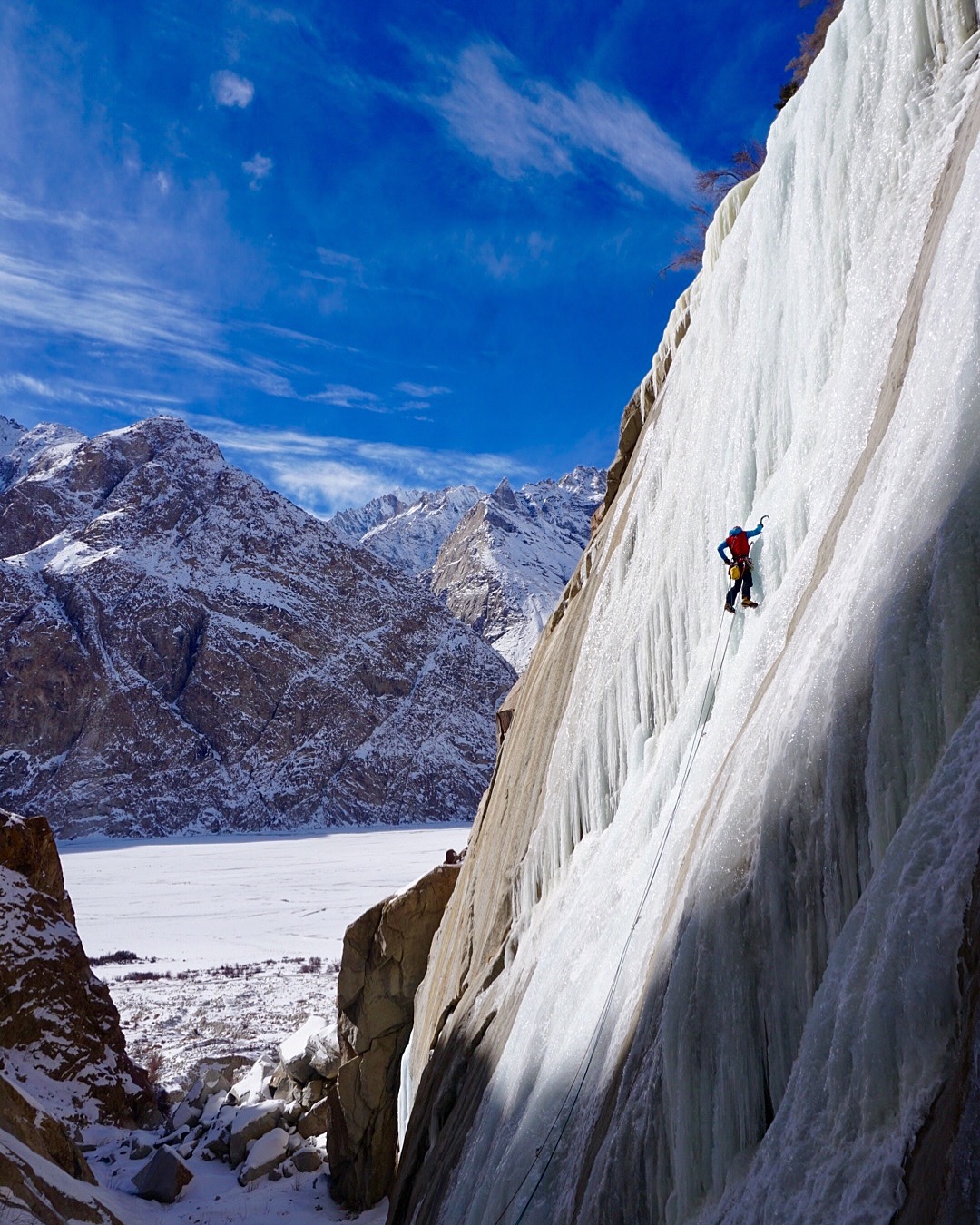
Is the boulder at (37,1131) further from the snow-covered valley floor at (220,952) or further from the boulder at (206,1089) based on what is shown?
the boulder at (206,1089)

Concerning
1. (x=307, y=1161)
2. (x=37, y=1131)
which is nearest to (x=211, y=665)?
(x=307, y=1161)

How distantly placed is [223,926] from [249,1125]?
2385 cm

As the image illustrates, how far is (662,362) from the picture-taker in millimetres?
8250

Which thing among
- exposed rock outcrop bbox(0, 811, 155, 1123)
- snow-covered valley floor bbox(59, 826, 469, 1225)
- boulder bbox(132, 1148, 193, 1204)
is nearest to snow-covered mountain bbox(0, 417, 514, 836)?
snow-covered valley floor bbox(59, 826, 469, 1225)

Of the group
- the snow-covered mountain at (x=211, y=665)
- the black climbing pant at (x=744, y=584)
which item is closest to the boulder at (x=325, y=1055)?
the black climbing pant at (x=744, y=584)

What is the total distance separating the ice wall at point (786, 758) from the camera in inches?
84.7

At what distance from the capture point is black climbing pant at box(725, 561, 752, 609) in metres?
4.75

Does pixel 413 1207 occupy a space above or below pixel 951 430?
below

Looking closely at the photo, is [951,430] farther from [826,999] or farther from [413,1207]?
[413,1207]

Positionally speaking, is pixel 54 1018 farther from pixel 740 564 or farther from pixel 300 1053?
pixel 740 564

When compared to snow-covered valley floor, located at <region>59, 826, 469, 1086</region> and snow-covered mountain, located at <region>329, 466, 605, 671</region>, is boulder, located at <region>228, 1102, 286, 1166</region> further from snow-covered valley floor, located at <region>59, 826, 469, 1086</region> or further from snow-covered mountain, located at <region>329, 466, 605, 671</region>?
snow-covered mountain, located at <region>329, 466, 605, 671</region>

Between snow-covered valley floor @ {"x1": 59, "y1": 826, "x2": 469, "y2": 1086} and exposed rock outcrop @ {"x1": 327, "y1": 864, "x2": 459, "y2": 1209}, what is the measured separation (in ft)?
21.2

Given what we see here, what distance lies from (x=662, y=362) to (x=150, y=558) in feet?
335

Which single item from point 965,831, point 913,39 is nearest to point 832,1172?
point 965,831
